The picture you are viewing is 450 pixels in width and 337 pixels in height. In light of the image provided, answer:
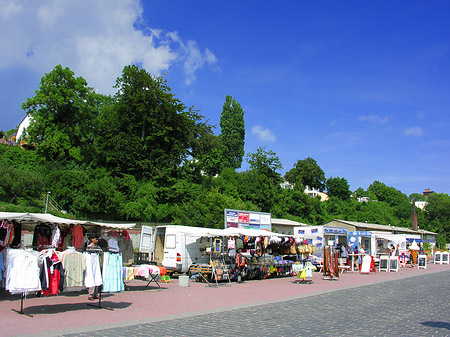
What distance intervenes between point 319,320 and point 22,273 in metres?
6.53

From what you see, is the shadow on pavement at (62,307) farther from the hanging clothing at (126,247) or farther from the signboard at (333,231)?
the signboard at (333,231)

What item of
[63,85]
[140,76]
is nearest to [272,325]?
[63,85]

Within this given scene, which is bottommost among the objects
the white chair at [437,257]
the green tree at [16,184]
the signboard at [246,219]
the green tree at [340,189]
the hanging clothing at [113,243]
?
the white chair at [437,257]

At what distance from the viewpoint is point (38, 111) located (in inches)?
1629

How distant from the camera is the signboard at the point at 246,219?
26.7 m

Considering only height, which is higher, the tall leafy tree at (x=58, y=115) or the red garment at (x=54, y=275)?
the tall leafy tree at (x=58, y=115)

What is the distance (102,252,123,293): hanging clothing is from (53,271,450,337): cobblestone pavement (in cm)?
195

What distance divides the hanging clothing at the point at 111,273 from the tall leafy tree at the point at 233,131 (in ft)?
215

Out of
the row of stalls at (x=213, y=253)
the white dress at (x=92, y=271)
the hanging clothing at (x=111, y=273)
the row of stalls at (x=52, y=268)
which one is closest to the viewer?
the row of stalls at (x=52, y=268)

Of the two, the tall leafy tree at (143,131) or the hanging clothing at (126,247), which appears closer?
the hanging clothing at (126,247)

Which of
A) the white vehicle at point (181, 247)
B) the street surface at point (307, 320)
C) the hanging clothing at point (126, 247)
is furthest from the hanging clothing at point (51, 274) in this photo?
the white vehicle at point (181, 247)

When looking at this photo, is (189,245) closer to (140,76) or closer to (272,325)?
(272,325)

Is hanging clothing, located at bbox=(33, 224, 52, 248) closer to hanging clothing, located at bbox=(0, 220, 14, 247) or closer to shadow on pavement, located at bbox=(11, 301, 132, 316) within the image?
hanging clothing, located at bbox=(0, 220, 14, 247)

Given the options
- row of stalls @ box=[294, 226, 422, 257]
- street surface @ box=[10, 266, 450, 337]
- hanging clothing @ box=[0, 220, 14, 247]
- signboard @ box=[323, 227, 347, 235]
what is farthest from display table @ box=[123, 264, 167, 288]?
signboard @ box=[323, 227, 347, 235]
